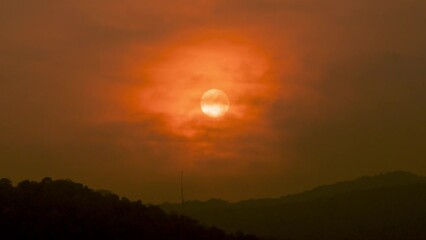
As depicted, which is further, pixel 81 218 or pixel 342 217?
pixel 342 217

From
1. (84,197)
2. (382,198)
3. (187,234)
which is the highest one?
(382,198)

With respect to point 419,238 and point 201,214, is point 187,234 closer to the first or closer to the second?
point 419,238

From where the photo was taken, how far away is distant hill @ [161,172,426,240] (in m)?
92.0

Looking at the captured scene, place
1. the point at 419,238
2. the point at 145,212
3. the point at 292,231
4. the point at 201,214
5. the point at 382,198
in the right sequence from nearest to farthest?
the point at 145,212 < the point at 419,238 < the point at 292,231 < the point at 382,198 < the point at 201,214

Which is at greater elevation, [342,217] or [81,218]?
[342,217]

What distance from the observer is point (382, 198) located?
113250 mm

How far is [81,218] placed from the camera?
51750mm

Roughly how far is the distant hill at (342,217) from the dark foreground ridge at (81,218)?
36.2 metres

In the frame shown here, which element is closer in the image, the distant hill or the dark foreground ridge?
the dark foreground ridge

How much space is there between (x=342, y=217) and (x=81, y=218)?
60058 mm

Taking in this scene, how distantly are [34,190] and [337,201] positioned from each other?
220 feet

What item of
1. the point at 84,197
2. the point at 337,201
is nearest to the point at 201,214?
the point at 337,201

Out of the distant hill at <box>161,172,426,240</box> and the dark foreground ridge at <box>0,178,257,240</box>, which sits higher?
the distant hill at <box>161,172,426,240</box>

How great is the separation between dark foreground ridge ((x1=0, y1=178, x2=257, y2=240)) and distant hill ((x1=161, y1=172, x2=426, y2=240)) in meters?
36.2
